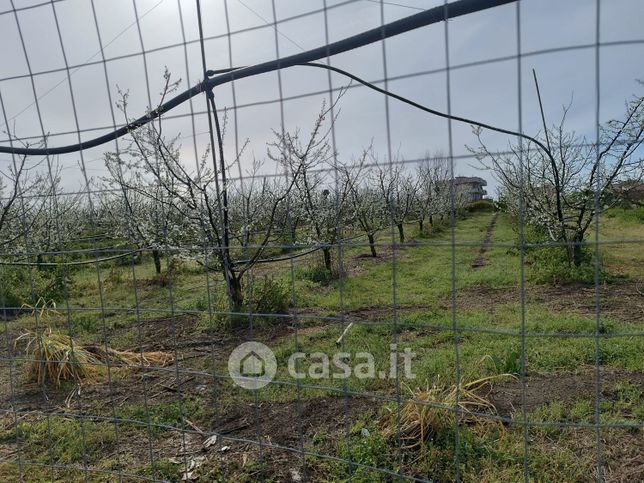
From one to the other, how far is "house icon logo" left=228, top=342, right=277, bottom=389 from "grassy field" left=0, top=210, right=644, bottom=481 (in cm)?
7

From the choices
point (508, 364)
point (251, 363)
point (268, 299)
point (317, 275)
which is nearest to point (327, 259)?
point (317, 275)

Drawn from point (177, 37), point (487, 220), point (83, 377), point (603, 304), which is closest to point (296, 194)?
point (83, 377)

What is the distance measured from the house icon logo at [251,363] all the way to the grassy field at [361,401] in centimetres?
7

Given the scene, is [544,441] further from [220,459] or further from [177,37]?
[177,37]

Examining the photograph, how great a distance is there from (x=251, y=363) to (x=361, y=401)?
1.14 m

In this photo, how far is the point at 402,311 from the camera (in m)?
4.75

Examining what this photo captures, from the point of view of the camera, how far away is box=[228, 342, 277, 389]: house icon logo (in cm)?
307

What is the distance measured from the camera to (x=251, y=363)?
11.2ft

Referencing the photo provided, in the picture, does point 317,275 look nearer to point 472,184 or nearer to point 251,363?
point 251,363

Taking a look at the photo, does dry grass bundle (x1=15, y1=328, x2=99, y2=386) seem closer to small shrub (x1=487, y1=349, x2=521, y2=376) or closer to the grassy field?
the grassy field

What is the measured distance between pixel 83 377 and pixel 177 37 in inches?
105

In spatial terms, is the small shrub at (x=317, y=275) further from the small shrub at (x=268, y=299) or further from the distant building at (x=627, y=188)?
the distant building at (x=627, y=188)

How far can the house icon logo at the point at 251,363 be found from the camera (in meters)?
3.07

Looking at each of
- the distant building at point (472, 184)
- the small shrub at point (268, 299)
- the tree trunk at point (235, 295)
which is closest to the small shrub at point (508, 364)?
the distant building at point (472, 184)
